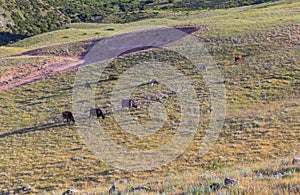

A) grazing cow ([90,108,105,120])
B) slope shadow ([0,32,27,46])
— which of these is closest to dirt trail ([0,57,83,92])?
grazing cow ([90,108,105,120])

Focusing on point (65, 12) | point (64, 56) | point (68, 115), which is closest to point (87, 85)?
point (68, 115)

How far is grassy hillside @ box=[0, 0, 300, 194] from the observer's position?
37.0 feet

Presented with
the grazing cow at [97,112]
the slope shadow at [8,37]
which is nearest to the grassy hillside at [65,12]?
the slope shadow at [8,37]

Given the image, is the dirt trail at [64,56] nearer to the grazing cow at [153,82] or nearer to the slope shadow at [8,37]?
the grazing cow at [153,82]

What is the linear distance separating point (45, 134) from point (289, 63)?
16.3m

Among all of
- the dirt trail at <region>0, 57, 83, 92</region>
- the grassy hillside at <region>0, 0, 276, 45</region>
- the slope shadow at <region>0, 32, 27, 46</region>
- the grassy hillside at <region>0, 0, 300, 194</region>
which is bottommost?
the grassy hillside at <region>0, 0, 300, 194</region>

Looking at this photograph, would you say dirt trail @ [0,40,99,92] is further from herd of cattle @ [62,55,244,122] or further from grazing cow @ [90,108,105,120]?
grazing cow @ [90,108,105,120]

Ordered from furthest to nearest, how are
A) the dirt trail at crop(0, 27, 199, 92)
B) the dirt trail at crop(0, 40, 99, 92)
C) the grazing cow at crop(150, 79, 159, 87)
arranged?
the dirt trail at crop(0, 27, 199, 92), the dirt trail at crop(0, 40, 99, 92), the grazing cow at crop(150, 79, 159, 87)

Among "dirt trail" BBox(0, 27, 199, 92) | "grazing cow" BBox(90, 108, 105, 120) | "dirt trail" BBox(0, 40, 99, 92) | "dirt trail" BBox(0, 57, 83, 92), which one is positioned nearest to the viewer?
"grazing cow" BBox(90, 108, 105, 120)

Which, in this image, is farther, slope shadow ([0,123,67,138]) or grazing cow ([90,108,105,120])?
grazing cow ([90,108,105,120])

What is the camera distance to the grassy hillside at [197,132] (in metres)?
11.3

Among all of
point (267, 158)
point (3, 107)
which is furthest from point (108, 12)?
point (267, 158)

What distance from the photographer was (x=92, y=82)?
90.6 ft

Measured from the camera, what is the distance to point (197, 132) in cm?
1769
